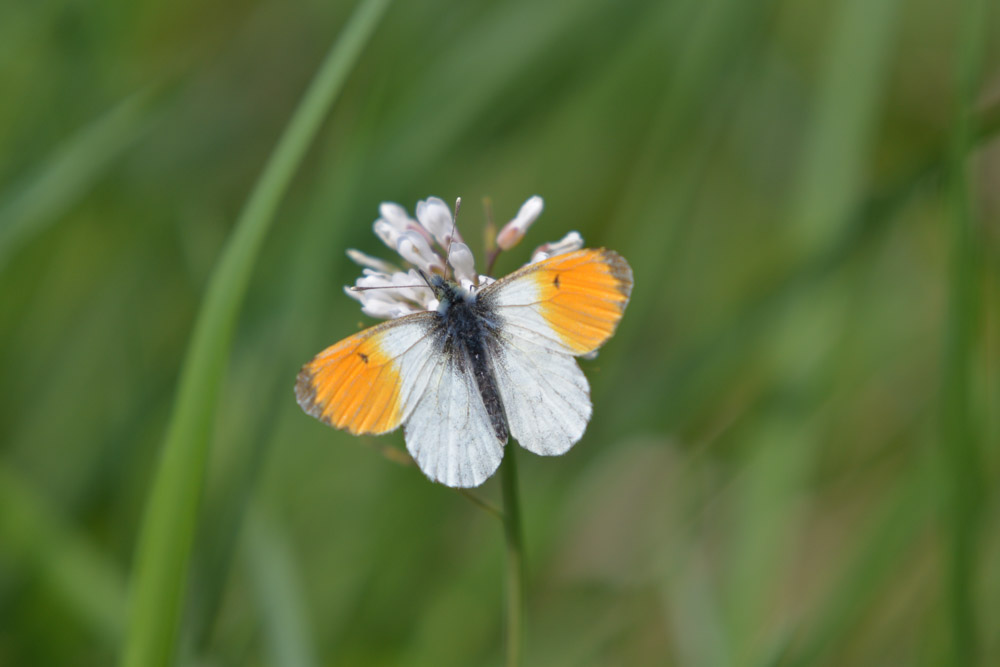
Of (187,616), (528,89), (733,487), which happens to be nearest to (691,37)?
(528,89)

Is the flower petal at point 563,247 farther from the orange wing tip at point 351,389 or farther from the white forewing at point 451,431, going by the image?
the orange wing tip at point 351,389

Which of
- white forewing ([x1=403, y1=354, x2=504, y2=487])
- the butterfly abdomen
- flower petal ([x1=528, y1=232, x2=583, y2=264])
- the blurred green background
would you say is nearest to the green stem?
white forewing ([x1=403, y1=354, x2=504, y2=487])

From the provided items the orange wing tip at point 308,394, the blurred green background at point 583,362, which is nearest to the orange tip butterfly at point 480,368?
the orange wing tip at point 308,394

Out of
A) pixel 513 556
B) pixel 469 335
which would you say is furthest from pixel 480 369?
pixel 513 556

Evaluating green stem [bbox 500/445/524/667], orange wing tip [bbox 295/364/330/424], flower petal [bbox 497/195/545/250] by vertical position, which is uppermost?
flower petal [bbox 497/195/545/250]

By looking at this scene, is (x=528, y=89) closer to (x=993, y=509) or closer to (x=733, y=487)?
(x=733, y=487)

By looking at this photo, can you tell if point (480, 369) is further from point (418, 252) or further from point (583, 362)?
point (583, 362)

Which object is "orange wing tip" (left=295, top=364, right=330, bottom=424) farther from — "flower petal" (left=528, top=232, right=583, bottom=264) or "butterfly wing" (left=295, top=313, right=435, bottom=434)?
"flower petal" (left=528, top=232, right=583, bottom=264)
